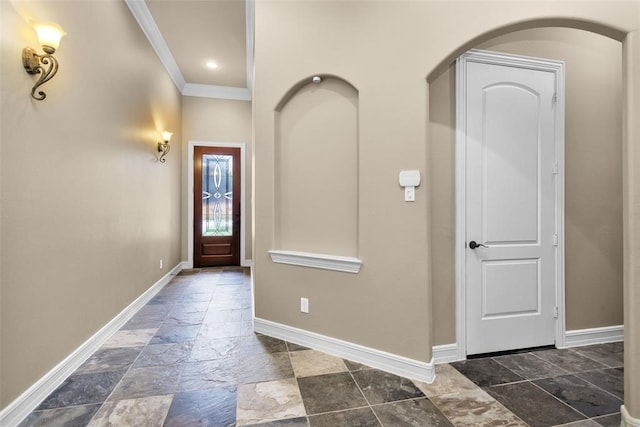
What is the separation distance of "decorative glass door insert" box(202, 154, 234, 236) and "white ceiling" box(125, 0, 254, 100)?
1326mm

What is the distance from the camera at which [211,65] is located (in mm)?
4934

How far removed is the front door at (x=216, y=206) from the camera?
584cm

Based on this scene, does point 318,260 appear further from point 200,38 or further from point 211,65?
point 211,65

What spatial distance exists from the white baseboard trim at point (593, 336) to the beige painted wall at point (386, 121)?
127 cm

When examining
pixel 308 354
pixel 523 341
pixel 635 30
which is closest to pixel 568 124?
pixel 635 30

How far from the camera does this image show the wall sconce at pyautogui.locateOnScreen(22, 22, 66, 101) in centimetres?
172

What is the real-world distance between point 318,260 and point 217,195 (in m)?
4.05

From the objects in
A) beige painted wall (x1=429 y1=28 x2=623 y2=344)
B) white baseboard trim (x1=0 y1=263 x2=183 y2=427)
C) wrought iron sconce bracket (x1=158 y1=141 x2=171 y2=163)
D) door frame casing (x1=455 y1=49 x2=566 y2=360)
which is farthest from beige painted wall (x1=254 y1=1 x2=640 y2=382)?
wrought iron sconce bracket (x1=158 y1=141 x2=171 y2=163)

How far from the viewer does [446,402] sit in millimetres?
1822

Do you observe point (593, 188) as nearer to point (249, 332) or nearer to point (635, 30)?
point (635, 30)

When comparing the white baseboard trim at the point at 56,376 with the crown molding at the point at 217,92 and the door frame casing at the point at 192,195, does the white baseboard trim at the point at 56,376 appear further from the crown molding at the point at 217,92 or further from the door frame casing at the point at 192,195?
the crown molding at the point at 217,92

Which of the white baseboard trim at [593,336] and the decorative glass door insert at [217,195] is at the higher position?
the decorative glass door insert at [217,195]

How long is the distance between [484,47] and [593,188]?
1500mm

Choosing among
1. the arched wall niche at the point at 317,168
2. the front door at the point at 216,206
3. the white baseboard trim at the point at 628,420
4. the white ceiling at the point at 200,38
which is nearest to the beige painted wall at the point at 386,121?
the arched wall niche at the point at 317,168
